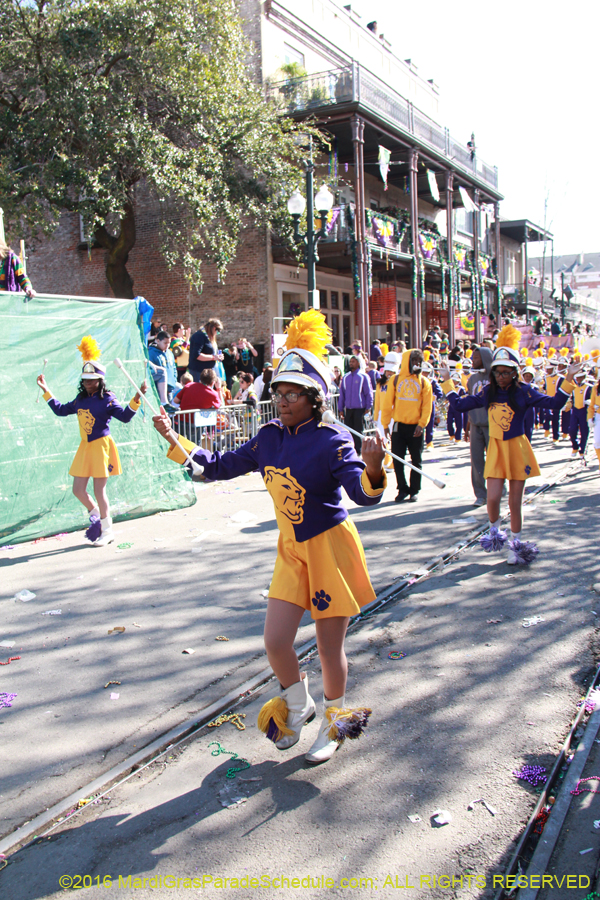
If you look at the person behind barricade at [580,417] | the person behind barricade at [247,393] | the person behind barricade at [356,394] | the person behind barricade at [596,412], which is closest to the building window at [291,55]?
the person behind barricade at [247,393]

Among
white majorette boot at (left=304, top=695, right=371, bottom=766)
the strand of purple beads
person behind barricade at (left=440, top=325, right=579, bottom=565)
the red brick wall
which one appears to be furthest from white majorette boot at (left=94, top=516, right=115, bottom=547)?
the red brick wall

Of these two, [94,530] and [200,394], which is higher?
[200,394]

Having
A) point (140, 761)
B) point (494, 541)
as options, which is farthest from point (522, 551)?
point (140, 761)

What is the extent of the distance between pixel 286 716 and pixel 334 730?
0.23 meters

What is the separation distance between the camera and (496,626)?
4965 millimetres

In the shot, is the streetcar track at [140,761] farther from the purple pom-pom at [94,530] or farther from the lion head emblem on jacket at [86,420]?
the lion head emblem on jacket at [86,420]

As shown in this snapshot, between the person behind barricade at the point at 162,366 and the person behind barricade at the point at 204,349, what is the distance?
421 millimetres

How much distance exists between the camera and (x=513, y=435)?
21.6 feet

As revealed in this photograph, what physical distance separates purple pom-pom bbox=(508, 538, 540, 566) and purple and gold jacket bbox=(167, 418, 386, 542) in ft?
11.5

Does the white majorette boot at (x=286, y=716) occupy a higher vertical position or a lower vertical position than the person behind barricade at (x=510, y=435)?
lower

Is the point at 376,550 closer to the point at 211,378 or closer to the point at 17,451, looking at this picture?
the point at 17,451

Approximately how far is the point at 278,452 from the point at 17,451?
517 cm

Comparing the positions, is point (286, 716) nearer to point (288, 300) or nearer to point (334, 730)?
point (334, 730)

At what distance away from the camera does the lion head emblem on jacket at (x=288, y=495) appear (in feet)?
10.7
